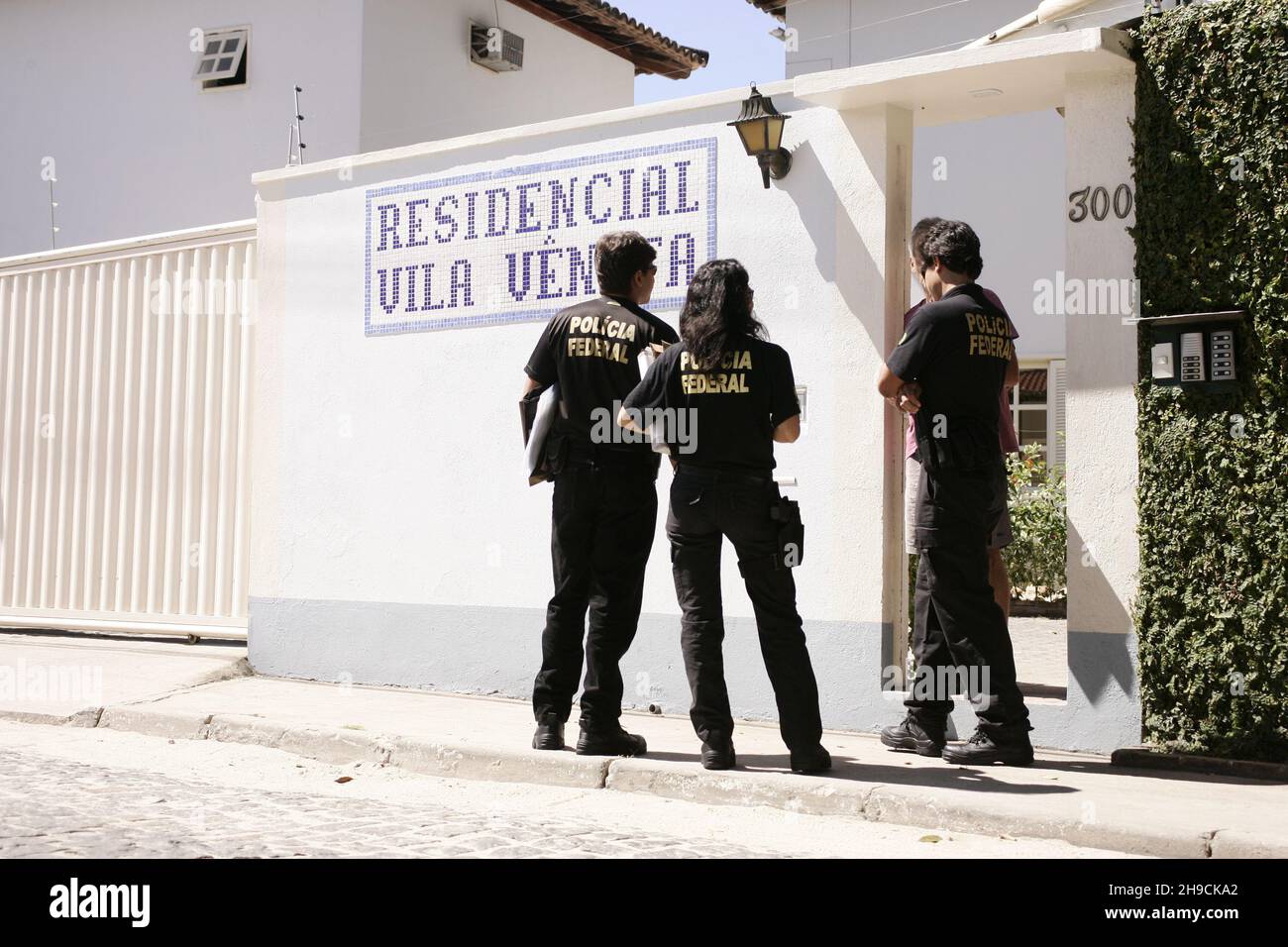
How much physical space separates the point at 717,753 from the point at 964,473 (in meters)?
1.56

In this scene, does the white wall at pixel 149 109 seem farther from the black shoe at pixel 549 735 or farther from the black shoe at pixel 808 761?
the black shoe at pixel 808 761

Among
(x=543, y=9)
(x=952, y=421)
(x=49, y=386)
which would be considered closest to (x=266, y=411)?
(x=49, y=386)

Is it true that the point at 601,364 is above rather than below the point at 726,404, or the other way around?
above

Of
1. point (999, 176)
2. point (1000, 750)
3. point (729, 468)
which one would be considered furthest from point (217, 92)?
point (1000, 750)

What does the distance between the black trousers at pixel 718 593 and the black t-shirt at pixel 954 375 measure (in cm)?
74

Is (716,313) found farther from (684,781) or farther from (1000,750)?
(1000,750)

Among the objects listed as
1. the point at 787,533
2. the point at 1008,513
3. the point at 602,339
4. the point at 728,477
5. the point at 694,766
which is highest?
the point at 602,339

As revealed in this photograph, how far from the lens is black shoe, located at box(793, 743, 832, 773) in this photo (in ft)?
18.2

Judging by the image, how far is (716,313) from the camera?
216 inches

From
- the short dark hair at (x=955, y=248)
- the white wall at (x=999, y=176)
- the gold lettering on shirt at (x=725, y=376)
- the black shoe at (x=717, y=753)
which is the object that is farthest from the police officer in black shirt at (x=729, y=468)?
the white wall at (x=999, y=176)

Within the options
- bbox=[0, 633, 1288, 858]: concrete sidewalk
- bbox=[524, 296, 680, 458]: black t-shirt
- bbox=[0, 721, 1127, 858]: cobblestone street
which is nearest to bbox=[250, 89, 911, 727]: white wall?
bbox=[0, 633, 1288, 858]: concrete sidewalk

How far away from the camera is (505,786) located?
5887 millimetres

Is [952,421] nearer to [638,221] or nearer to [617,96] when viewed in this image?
[638,221]
